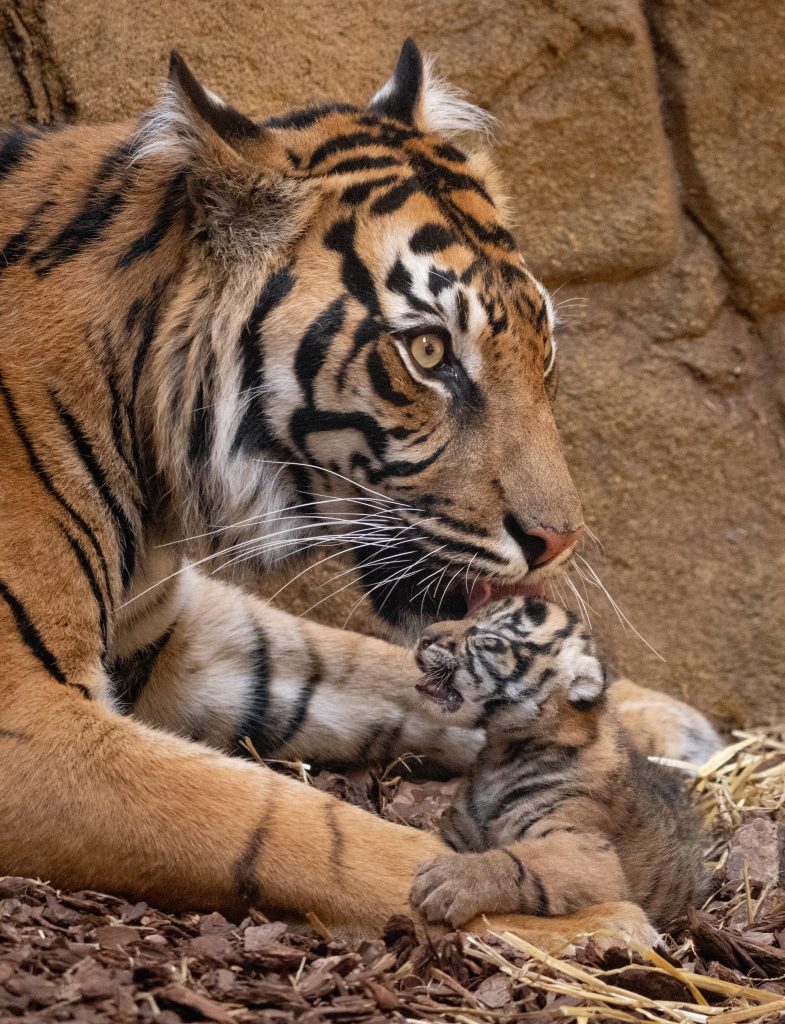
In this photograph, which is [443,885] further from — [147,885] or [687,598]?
[687,598]

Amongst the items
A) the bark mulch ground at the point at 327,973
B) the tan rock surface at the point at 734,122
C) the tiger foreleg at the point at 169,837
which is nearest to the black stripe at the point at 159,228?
the tiger foreleg at the point at 169,837

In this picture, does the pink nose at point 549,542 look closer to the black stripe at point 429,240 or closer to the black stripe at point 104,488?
the black stripe at point 429,240

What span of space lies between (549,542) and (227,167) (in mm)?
1113

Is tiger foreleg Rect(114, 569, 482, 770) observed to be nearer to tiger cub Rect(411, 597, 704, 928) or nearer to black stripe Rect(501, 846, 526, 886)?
tiger cub Rect(411, 597, 704, 928)

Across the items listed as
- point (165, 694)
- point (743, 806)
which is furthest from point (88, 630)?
point (743, 806)

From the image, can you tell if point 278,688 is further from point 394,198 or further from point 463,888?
point 394,198

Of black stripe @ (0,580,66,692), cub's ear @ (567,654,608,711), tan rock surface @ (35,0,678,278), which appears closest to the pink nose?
cub's ear @ (567,654,608,711)

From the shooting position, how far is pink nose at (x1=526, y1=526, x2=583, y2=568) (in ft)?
9.55

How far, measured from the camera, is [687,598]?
4.89 metres

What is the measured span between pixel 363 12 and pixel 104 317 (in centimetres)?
179

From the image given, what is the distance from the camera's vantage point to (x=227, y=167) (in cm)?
294

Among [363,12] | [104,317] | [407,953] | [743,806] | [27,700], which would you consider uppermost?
[363,12]

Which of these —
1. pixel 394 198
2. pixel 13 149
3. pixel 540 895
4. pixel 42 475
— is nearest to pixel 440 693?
pixel 540 895

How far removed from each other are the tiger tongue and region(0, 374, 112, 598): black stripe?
2.91 feet
